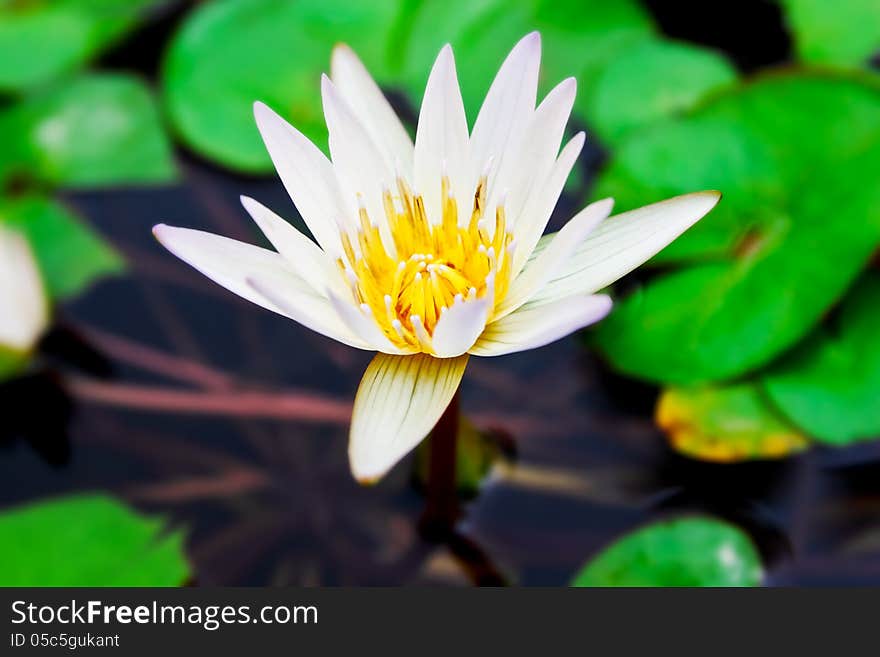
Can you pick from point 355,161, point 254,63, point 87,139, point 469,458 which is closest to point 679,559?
point 469,458

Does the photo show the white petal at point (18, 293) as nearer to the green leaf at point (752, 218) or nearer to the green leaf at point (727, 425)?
the green leaf at point (752, 218)

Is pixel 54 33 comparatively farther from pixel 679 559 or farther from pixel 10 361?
pixel 679 559

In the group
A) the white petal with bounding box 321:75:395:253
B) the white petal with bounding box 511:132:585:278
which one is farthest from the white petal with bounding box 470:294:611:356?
the white petal with bounding box 321:75:395:253

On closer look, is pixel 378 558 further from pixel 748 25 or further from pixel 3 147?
pixel 748 25

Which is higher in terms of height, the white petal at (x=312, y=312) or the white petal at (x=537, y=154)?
the white petal at (x=537, y=154)

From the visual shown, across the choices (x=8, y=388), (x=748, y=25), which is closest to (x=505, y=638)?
(x=8, y=388)

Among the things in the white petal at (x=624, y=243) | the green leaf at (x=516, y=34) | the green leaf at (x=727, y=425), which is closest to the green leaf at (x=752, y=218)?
the green leaf at (x=727, y=425)

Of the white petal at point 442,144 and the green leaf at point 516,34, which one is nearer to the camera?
the white petal at point 442,144
